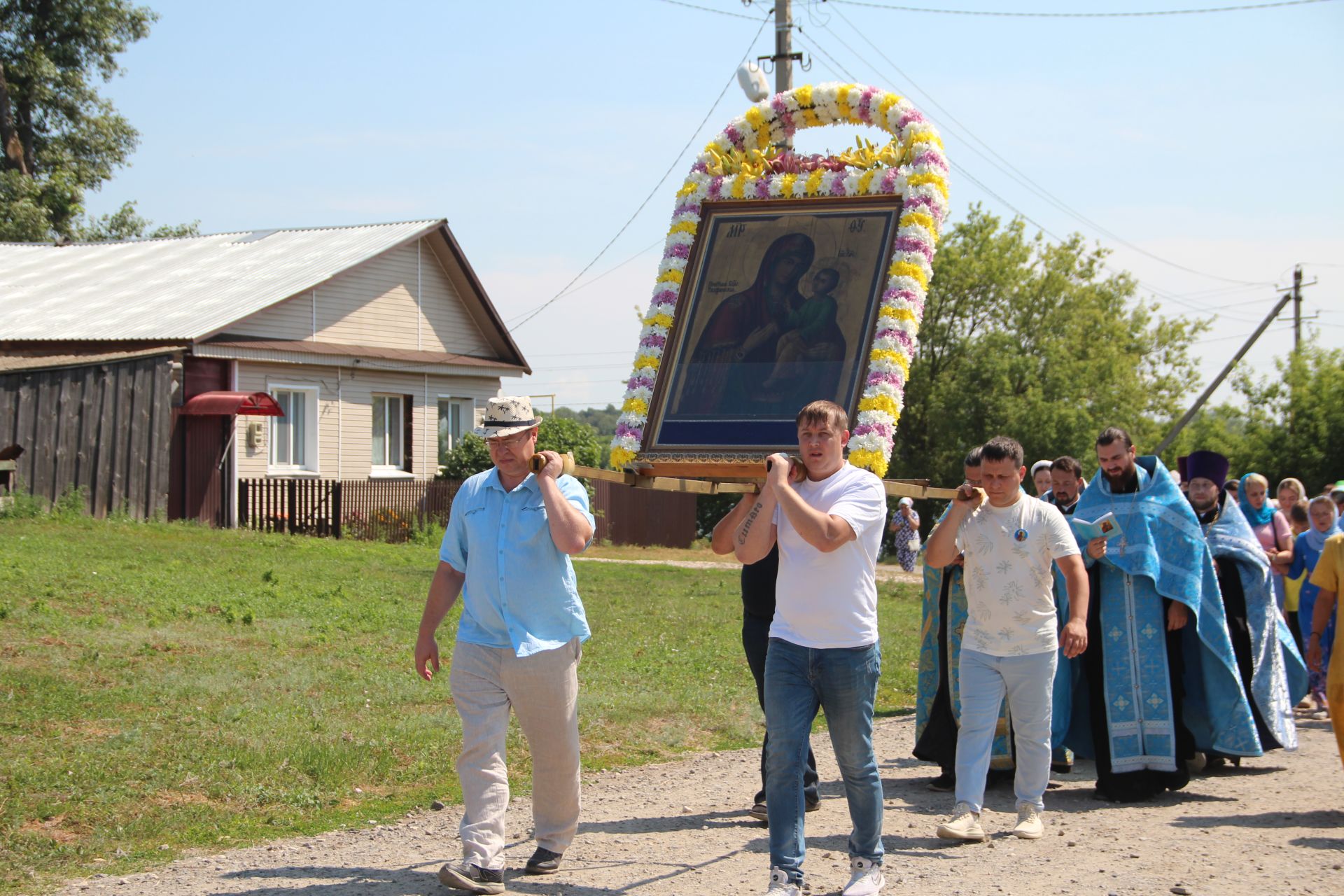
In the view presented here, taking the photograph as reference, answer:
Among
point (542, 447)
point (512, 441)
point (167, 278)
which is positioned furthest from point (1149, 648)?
point (167, 278)


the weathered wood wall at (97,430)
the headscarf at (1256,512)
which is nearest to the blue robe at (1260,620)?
the headscarf at (1256,512)

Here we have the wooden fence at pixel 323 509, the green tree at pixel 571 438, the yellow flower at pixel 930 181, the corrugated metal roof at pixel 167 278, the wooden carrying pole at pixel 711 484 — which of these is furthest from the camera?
the green tree at pixel 571 438

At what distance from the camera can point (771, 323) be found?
7785 mm

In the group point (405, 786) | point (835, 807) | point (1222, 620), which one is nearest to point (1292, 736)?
point (1222, 620)

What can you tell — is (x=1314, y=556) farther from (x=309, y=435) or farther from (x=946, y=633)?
(x=309, y=435)

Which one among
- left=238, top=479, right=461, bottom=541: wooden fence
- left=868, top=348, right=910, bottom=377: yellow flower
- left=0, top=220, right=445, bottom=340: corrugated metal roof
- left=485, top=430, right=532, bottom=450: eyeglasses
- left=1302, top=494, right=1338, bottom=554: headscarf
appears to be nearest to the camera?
left=485, top=430, right=532, bottom=450: eyeglasses

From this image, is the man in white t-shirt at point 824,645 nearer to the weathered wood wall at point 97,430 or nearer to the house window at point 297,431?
the weathered wood wall at point 97,430

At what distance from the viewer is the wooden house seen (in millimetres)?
20203

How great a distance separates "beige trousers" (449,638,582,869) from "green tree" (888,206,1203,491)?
39.0 metres

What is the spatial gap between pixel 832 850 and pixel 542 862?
4.59ft

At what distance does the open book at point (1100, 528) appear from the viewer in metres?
7.68

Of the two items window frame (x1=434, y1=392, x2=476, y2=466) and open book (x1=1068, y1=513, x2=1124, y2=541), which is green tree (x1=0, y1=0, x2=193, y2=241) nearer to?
window frame (x1=434, y1=392, x2=476, y2=466)

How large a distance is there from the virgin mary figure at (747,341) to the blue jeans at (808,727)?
2647mm

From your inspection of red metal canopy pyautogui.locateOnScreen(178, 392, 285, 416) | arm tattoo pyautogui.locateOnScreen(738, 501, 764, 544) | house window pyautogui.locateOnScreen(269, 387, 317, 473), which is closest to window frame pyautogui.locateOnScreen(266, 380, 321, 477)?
house window pyautogui.locateOnScreen(269, 387, 317, 473)
